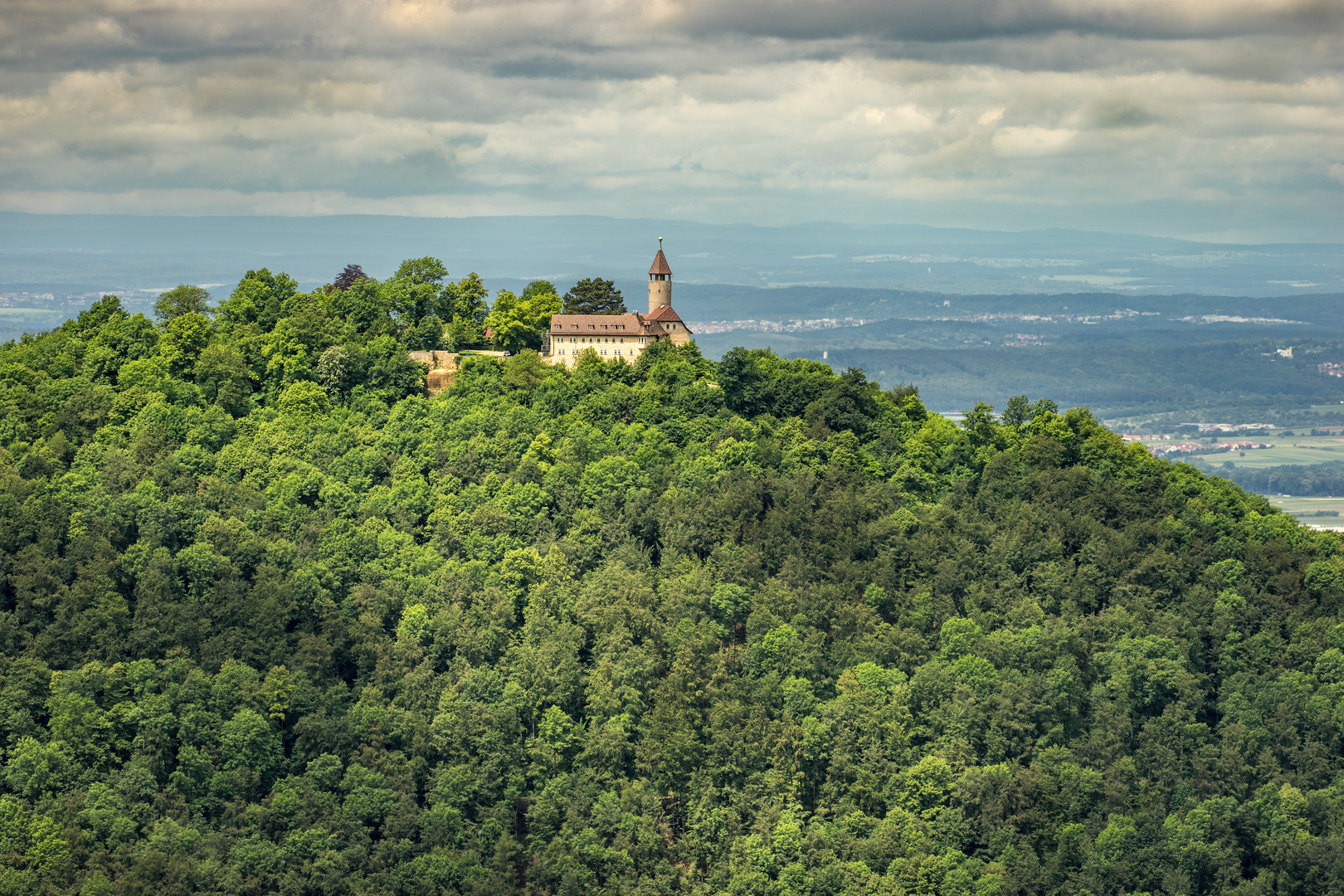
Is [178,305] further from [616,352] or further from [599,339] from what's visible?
[616,352]

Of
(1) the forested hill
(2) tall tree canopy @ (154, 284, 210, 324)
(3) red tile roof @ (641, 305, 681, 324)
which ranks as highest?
(2) tall tree canopy @ (154, 284, 210, 324)

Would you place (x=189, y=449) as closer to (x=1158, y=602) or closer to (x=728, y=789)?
(x=728, y=789)

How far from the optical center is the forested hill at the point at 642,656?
7325 centimetres

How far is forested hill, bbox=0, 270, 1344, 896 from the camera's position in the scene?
240 feet

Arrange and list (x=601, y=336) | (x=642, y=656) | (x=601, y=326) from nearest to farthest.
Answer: (x=642, y=656) → (x=601, y=336) → (x=601, y=326)

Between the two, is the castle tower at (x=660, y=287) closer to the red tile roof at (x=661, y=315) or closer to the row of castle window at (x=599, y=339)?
the red tile roof at (x=661, y=315)

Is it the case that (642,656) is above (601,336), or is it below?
below

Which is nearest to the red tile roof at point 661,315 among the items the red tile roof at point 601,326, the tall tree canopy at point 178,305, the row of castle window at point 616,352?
the red tile roof at point 601,326

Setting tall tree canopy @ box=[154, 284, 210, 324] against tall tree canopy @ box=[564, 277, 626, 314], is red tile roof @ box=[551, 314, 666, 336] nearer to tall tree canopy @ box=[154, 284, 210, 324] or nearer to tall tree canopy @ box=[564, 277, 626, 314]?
tall tree canopy @ box=[564, 277, 626, 314]

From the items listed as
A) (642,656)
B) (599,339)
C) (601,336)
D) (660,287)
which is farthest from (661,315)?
(642,656)

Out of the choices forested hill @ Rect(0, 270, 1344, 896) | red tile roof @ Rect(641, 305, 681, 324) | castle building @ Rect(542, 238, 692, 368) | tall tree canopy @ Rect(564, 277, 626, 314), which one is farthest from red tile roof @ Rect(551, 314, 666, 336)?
forested hill @ Rect(0, 270, 1344, 896)

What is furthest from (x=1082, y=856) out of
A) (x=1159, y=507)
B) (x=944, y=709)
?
(x=1159, y=507)

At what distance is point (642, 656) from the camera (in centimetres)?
8131

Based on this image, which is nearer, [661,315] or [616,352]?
[616,352]
